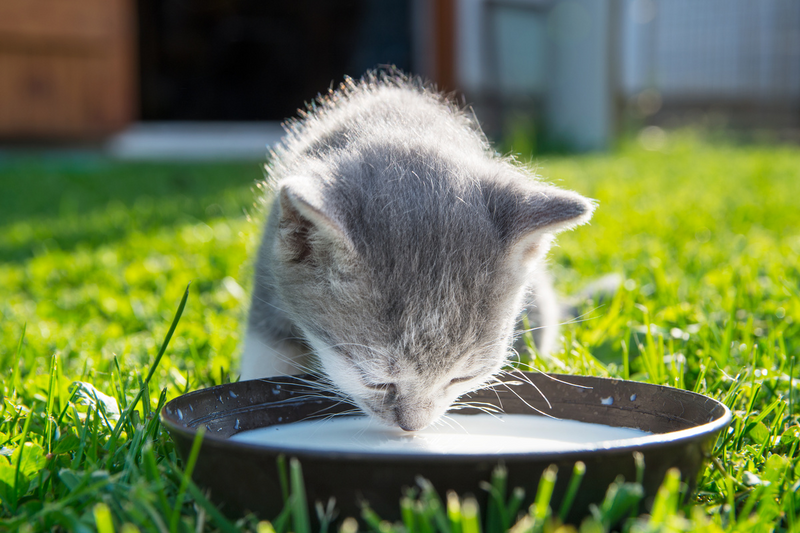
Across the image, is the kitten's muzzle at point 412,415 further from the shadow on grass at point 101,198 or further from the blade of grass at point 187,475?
the shadow on grass at point 101,198

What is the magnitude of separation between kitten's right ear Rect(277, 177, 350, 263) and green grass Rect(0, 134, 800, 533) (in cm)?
30

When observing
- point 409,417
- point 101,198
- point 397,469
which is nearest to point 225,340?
point 409,417

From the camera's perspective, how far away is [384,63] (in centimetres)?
1029

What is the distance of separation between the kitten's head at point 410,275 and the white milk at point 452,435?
60 mm

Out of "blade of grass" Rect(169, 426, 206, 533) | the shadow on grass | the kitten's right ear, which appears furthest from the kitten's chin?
the shadow on grass

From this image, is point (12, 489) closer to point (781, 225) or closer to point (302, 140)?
point (302, 140)

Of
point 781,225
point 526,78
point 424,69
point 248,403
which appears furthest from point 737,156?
point 248,403

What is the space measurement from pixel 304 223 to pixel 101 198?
184 inches

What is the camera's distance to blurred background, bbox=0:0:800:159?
343 inches

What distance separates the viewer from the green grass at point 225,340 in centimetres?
120

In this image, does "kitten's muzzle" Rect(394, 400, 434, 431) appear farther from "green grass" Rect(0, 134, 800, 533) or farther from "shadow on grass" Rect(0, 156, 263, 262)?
"shadow on grass" Rect(0, 156, 263, 262)

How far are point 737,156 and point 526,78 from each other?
9.99ft

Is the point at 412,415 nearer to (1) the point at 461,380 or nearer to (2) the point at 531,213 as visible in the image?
(1) the point at 461,380

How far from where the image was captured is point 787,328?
2.29m
